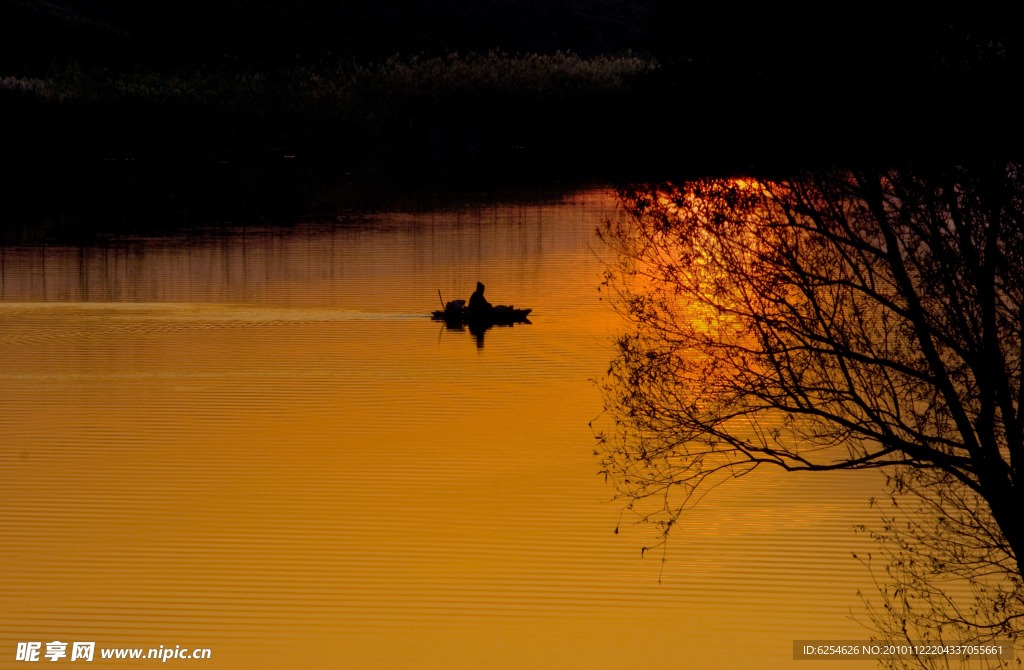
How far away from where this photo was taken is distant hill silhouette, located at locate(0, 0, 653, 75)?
56.7 meters

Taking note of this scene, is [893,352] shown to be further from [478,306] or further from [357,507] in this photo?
[478,306]

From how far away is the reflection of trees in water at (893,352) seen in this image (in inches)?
363

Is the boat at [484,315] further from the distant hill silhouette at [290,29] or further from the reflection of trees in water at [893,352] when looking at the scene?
the distant hill silhouette at [290,29]

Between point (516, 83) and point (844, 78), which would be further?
point (516, 83)

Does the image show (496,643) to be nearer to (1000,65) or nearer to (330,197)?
(1000,65)

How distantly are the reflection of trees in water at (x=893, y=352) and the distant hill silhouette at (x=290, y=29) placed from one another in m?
40.9

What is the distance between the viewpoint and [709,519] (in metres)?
10.9

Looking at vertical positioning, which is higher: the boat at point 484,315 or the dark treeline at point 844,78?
the dark treeline at point 844,78

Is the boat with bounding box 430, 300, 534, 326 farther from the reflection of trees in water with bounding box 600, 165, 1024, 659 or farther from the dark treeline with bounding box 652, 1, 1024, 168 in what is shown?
the dark treeline with bounding box 652, 1, 1024, 168

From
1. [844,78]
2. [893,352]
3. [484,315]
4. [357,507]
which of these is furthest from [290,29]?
[844,78]

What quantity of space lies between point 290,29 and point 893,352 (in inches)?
2277

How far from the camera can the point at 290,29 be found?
216 feet

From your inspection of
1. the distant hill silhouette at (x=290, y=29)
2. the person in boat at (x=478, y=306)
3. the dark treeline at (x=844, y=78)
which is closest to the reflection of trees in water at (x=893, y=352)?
the dark treeline at (x=844, y=78)

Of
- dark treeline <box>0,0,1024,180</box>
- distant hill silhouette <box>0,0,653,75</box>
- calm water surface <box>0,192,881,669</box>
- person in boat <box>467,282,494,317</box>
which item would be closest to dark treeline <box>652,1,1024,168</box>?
dark treeline <box>0,0,1024,180</box>
